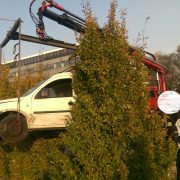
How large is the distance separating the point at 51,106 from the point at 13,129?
3.94 feet

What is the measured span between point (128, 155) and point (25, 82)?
8366mm

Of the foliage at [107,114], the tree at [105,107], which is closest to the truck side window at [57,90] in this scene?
the foliage at [107,114]

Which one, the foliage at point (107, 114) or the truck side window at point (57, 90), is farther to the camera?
the truck side window at point (57, 90)

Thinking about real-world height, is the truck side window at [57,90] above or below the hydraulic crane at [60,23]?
below

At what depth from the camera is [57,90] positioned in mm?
11273

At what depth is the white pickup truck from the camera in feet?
35.0

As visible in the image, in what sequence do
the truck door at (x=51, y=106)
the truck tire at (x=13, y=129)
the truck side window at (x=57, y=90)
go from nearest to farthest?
the truck tire at (x=13, y=129) < the truck door at (x=51, y=106) < the truck side window at (x=57, y=90)

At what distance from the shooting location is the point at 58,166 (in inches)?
316

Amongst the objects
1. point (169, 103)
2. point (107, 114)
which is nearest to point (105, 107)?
point (107, 114)

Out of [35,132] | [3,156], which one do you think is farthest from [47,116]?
[3,156]

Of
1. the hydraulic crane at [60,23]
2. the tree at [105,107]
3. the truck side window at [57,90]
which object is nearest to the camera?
the tree at [105,107]

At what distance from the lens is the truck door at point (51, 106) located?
10.8 m

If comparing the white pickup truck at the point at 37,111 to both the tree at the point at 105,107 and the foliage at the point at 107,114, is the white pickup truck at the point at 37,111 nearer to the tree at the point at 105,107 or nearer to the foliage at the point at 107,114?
the foliage at the point at 107,114

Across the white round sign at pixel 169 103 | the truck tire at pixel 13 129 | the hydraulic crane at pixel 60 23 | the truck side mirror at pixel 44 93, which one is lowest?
the truck tire at pixel 13 129
